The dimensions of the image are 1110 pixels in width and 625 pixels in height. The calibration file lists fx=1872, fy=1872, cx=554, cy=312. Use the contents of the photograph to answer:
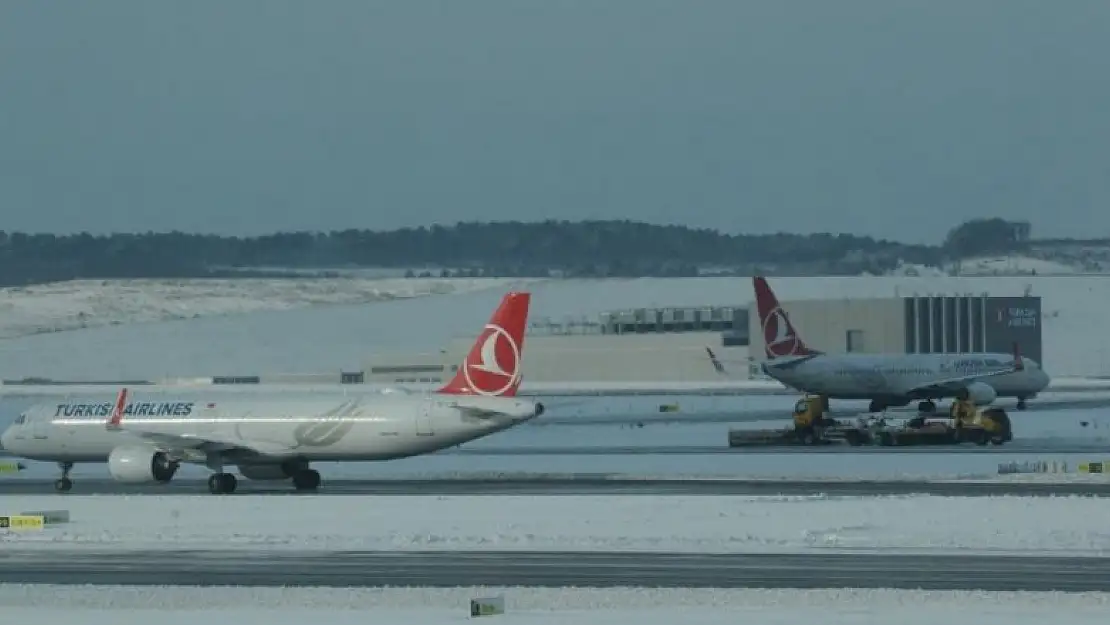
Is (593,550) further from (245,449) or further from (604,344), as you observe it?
(604,344)

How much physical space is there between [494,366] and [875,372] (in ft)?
128

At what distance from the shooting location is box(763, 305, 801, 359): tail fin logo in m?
84.4

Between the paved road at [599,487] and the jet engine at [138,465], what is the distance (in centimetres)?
41

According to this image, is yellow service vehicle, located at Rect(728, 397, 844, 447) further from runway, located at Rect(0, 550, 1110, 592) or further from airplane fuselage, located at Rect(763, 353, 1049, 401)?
runway, located at Rect(0, 550, 1110, 592)

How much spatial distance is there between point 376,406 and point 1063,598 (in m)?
27.1

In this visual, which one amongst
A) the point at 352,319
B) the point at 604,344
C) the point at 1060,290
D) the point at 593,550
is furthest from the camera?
the point at 352,319

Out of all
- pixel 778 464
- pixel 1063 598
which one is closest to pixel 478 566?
pixel 1063 598

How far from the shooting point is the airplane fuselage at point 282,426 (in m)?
49.4

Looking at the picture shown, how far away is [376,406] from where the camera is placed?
50.5m

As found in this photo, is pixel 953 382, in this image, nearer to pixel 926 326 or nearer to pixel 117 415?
pixel 926 326

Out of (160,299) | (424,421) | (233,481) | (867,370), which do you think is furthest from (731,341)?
(424,421)

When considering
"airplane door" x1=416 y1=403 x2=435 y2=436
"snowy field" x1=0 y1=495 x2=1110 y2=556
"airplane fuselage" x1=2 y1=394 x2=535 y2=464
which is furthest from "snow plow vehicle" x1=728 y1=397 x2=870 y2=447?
"snowy field" x1=0 y1=495 x2=1110 y2=556

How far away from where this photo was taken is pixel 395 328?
575 ft

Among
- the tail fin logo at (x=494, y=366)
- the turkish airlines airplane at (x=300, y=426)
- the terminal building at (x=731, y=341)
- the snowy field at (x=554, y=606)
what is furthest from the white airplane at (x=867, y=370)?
the snowy field at (x=554, y=606)
